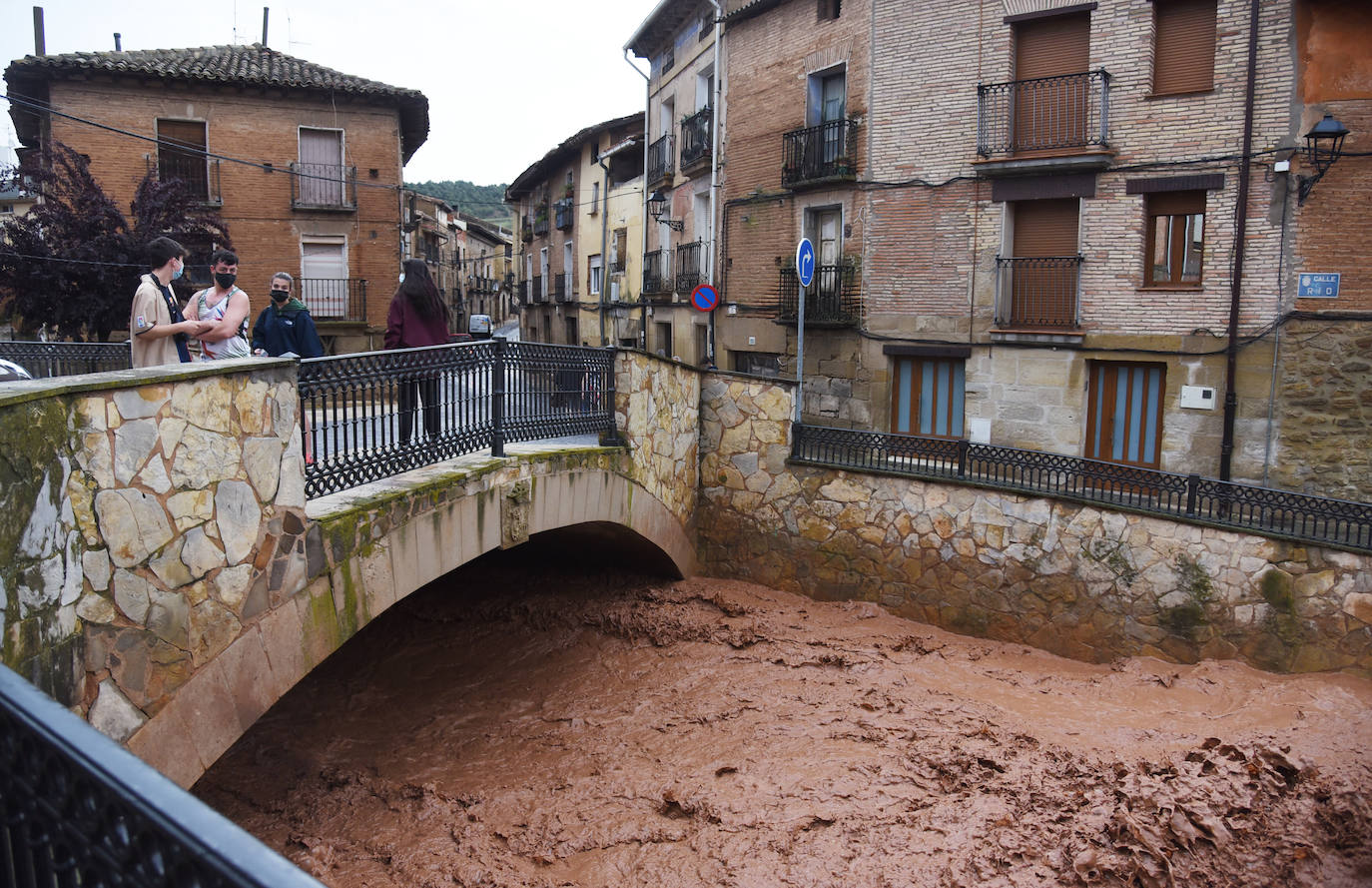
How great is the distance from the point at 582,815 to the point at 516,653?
135 inches

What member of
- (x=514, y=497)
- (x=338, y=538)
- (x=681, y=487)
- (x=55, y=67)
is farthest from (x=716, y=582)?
(x=55, y=67)

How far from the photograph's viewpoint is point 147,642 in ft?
13.8

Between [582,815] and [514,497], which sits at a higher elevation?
[514,497]

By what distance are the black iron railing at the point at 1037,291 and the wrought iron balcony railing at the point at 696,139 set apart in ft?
23.0

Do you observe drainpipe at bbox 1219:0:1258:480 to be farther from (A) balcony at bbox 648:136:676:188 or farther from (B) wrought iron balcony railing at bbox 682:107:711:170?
(A) balcony at bbox 648:136:676:188

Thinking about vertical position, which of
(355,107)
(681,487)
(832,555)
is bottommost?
(832,555)

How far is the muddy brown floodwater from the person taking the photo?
20.7 feet

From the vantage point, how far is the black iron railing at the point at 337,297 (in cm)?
1959

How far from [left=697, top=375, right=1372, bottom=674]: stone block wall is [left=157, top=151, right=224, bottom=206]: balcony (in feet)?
41.1

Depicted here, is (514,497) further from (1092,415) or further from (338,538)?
(1092,415)

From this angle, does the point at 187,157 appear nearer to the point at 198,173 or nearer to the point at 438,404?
the point at 198,173

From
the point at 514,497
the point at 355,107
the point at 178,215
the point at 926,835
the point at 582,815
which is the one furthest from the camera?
the point at 355,107

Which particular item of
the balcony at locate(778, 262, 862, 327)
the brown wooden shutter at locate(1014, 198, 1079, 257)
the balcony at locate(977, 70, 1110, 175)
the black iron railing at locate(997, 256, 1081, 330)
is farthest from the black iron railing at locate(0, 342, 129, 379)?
the brown wooden shutter at locate(1014, 198, 1079, 257)

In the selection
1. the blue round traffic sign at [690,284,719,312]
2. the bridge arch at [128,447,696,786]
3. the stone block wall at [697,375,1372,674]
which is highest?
the blue round traffic sign at [690,284,719,312]
